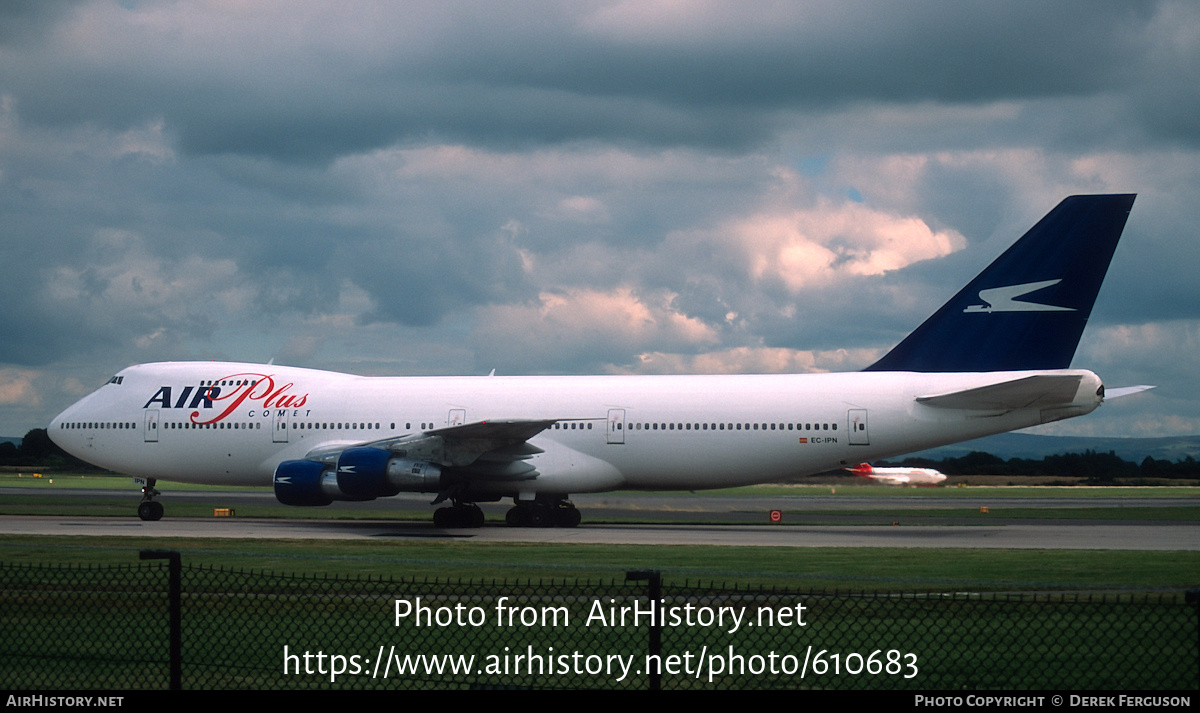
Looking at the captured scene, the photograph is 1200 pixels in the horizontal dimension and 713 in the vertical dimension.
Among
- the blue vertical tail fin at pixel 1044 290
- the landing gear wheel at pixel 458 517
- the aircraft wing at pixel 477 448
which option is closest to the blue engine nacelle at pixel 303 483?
the aircraft wing at pixel 477 448

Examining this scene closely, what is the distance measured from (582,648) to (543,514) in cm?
1997

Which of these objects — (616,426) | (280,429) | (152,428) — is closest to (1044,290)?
(616,426)

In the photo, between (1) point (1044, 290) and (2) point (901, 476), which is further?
(2) point (901, 476)

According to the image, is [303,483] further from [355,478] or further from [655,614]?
[655,614]

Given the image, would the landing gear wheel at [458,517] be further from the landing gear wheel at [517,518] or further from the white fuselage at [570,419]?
the white fuselage at [570,419]

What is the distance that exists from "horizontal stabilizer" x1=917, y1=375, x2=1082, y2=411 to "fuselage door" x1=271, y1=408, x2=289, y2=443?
1770 centimetres

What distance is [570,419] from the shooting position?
2881 cm

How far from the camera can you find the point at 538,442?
29625 mm

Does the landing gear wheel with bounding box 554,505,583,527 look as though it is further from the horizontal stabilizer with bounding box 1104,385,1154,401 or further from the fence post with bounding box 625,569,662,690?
the fence post with bounding box 625,569,662,690

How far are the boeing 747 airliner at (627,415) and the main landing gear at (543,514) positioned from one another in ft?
0.18

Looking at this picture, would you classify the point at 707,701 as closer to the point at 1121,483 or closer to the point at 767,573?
the point at 767,573


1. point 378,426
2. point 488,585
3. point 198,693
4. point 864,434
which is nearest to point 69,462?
point 378,426

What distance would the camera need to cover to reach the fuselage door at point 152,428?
3234cm

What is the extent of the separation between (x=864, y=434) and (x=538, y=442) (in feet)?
28.6
